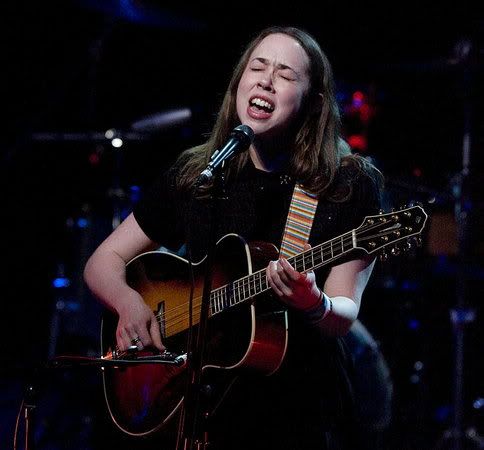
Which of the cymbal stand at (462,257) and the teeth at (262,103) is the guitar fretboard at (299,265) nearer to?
the teeth at (262,103)

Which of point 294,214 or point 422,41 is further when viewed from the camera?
point 422,41

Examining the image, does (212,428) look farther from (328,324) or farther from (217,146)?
(217,146)

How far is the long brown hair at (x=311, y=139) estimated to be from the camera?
2953 mm

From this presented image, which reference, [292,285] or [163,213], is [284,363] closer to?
[292,285]

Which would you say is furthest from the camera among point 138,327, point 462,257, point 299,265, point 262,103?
point 462,257

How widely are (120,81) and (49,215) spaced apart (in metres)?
1.40

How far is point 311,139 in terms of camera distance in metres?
3.11

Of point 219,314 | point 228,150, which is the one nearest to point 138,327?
point 219,314

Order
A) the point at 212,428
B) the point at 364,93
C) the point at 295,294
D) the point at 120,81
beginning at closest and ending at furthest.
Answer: the point at 295,294 < the point at 212,428 < the point at 364,93 < the point at 120,81

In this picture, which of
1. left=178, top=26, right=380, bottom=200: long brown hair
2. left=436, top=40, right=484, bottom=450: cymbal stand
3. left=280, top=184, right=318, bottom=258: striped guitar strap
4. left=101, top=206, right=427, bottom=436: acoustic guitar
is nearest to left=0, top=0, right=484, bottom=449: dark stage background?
left=436, top=40, right=484, bottom=450: cymbal stand

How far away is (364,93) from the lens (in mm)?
6602

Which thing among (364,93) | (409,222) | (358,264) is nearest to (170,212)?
(358,264)

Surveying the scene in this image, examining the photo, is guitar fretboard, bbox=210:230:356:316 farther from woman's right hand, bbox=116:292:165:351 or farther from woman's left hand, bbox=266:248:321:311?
woman's right hand, bbox=116:292:165:351

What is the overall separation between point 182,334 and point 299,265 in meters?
0.60
